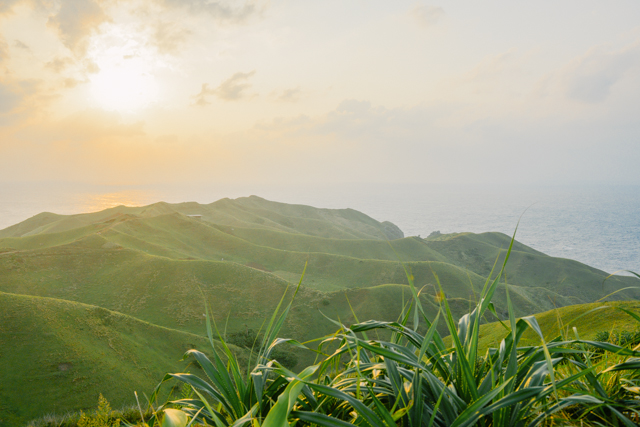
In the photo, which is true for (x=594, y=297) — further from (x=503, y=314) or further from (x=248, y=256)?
(x=248, y=256)

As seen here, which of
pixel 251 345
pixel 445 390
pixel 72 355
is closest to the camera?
pixel 445 390

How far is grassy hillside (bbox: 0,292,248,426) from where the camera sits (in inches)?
860

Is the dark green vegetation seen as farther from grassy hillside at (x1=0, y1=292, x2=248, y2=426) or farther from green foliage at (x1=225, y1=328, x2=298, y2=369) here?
green foliage at (x1=225, y1=328, x2=298, y2=369)

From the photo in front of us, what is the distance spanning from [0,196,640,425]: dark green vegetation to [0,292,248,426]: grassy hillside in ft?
0.40

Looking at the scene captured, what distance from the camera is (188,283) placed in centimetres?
5116

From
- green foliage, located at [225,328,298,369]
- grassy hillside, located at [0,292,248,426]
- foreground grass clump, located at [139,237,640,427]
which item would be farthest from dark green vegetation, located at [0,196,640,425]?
green foliage, located at [225,328,298,369]

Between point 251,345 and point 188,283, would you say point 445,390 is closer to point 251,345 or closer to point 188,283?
point 251,345

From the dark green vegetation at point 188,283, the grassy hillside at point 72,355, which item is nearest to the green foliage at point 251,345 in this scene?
the dark green vegetation at point 188,283

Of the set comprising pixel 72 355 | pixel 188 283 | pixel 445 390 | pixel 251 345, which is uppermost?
pixel 445 390

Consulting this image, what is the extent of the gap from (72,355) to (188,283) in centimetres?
2559

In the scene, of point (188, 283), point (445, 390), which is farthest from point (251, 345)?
point (445, 390)

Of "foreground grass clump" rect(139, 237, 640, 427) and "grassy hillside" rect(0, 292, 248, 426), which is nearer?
"foreground grass clump" rect(139, 237, 640, 427)

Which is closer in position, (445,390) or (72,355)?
(445,390)

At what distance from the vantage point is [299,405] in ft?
9.10
